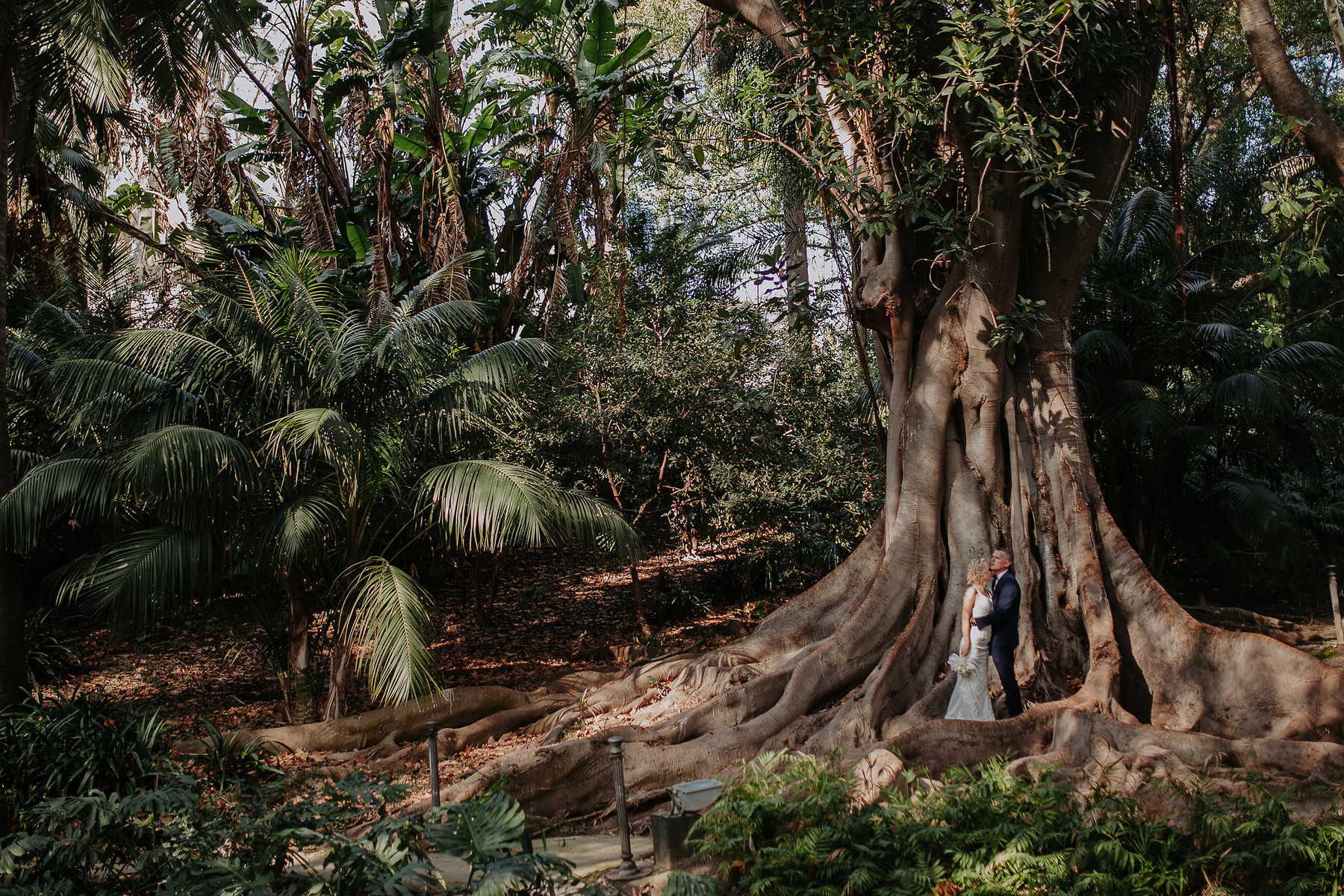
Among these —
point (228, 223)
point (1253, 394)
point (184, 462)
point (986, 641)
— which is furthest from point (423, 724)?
point (1253, 394)

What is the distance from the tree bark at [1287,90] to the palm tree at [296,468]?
5.64m

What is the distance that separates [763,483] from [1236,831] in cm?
751

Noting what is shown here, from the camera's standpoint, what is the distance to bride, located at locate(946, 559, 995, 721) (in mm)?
6984

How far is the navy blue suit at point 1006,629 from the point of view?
7.04m

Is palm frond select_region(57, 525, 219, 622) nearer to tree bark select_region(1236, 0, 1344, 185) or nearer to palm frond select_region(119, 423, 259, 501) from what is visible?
palm frond select_region(119, 423, 259, 501)

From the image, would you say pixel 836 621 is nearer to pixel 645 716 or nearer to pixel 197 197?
pixel 645 716

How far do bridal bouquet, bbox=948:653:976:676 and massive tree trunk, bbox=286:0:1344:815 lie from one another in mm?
443

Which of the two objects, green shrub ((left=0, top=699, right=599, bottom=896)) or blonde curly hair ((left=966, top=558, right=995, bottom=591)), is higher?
blonde curly hair ((left=966, top=558, right=995, bottom=591))

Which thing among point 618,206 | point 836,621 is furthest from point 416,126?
point 836,621

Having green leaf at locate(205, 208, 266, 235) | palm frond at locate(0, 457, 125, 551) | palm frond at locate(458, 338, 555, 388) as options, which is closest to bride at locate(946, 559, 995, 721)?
palm frond at locate(458, 338, 555, 388)

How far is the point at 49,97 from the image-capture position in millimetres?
9781

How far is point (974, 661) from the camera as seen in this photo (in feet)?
23.1

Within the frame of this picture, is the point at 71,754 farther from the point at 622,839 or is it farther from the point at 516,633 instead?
the point at 516,633

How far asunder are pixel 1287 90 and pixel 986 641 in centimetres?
409
